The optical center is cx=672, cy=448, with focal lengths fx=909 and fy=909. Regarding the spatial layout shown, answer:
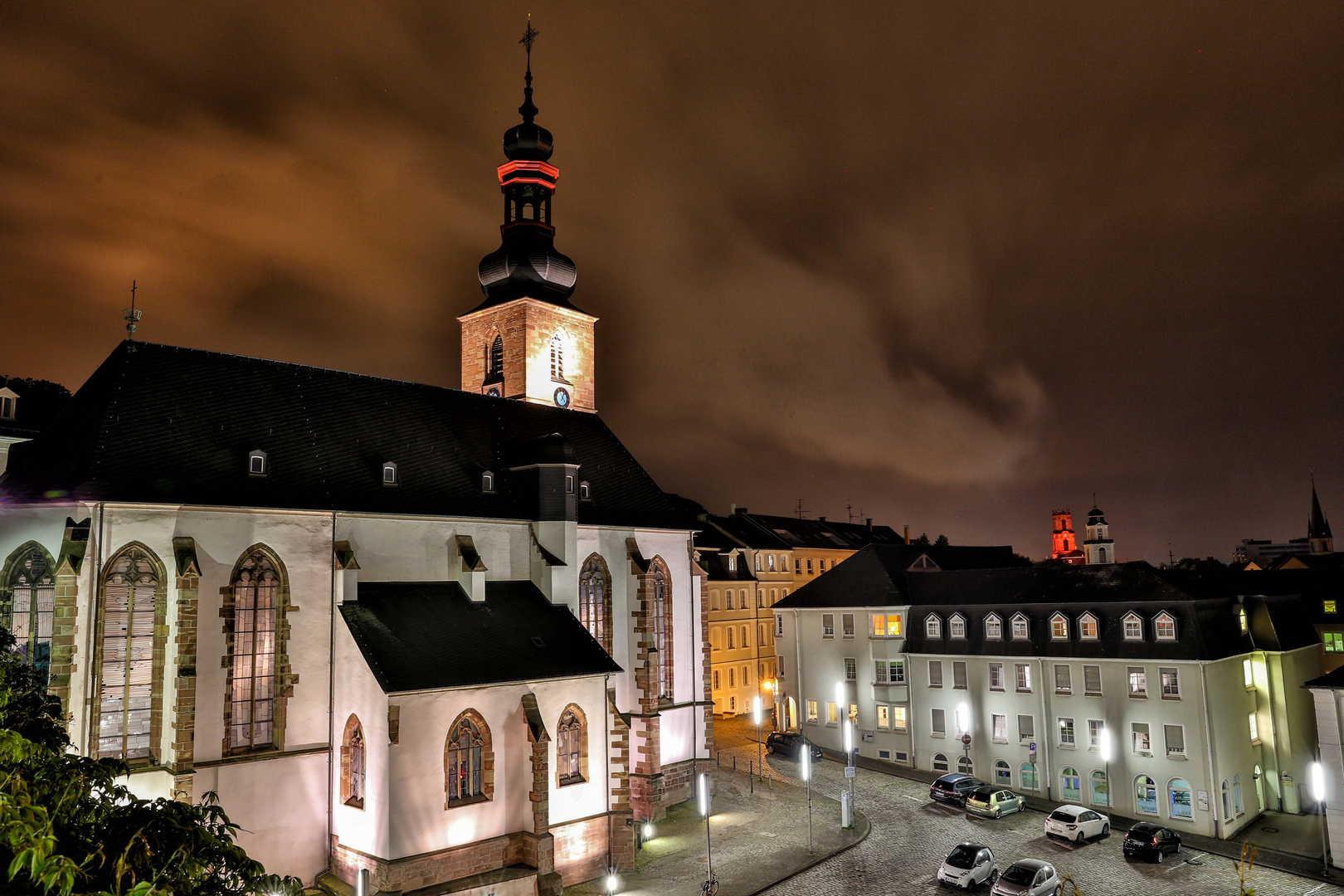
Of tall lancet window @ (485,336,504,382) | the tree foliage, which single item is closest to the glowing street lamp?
tall lancet window @ (485,336,504,382)

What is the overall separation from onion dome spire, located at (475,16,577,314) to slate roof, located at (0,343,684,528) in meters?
9.98

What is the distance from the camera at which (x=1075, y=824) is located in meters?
31.9

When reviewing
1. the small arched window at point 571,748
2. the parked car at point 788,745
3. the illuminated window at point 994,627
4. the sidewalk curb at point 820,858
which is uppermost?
the illuminated window at point 994,627

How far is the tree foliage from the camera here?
4863 mm

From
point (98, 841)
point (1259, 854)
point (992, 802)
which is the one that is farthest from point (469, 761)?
point (1259, 854)

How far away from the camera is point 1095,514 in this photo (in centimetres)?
7694

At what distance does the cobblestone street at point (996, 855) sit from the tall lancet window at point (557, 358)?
22626mm

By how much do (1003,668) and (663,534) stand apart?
17163mm

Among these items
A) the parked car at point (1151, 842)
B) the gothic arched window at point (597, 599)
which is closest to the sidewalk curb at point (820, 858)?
the parked car at point (1151, 842)

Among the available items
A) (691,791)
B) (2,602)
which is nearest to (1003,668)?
(691,791)

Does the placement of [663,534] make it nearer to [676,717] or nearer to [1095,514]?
[676,717]

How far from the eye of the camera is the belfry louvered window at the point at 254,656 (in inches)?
994

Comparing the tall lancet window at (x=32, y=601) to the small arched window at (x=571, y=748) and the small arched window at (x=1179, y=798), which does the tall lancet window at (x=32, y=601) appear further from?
the small arched window at (x=1179, y=798)

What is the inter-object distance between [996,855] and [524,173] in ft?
119
